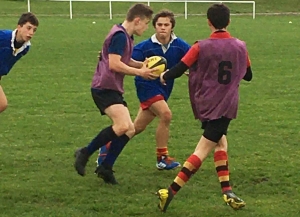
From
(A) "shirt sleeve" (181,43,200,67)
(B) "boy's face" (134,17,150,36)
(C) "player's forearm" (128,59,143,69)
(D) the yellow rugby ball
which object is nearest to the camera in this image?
(A) "shirt sleeve" (181,43,200,67)

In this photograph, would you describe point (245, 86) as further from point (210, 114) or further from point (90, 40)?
point (90, 40)

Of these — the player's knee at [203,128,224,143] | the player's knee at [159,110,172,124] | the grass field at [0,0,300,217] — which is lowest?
the grass field at [0,0,300,217]

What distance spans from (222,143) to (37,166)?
2304 mm

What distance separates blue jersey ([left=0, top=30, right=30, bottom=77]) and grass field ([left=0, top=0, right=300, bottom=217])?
3.64ft

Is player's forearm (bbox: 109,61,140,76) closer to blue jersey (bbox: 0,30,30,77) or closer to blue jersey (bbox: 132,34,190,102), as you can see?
blue jersey (bbox: 132,34,190,102)

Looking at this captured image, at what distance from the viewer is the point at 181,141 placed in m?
9.04

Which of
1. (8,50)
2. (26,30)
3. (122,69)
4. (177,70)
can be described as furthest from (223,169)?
(8,50)

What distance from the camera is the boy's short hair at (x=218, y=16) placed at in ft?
20.1

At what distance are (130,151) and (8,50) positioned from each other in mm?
1976

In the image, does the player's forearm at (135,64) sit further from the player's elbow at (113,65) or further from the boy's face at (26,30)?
the boy's face at (26,30)

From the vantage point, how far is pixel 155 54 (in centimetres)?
780

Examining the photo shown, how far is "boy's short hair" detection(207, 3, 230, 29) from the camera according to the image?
6.13 meters

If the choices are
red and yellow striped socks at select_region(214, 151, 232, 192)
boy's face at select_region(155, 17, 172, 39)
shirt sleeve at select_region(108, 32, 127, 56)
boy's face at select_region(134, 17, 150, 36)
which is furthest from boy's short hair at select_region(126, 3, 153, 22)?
red and yellow striped socks at select_region(214, 151, 232, 192)

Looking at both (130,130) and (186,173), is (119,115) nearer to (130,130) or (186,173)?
Answer: (130,130)
